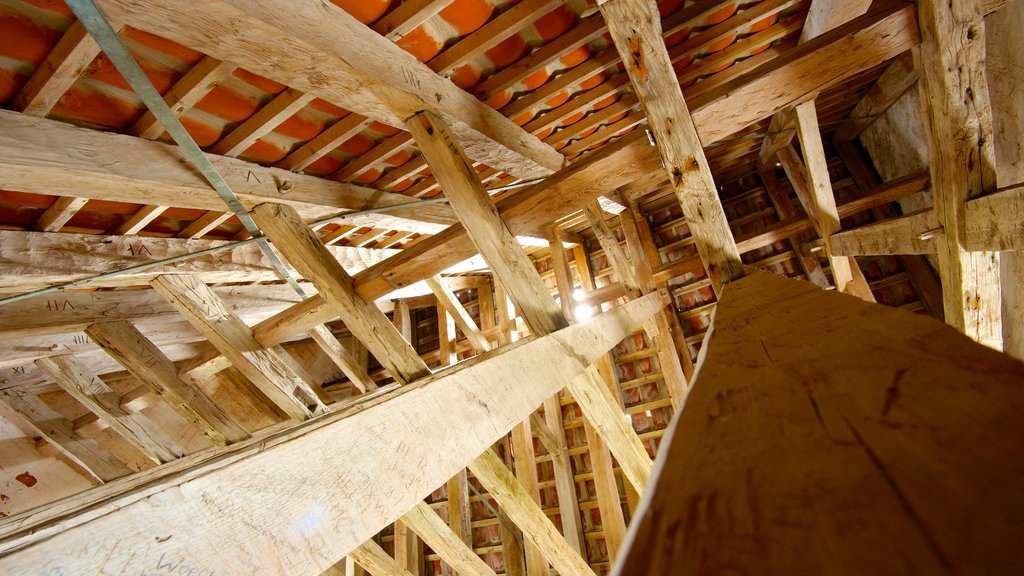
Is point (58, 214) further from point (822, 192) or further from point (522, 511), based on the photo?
point (822, 192)

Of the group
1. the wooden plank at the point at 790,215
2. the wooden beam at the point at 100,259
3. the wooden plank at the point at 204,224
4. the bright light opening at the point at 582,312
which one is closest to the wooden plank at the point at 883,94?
the wooden plank at the point at 790,215

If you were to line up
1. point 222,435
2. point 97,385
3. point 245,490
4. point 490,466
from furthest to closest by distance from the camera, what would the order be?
point 97,385, point 222,435, point 490,466, point 245,490

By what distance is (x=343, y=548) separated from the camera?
0.75 meters

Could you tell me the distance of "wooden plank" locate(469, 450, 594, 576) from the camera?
6.91 ft

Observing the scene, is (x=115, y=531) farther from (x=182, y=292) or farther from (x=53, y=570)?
(x=182, y=292)

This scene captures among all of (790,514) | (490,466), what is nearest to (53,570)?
(790,514)

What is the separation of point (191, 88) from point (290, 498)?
6.03ft

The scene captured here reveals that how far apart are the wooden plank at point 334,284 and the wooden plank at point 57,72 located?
0.85 metres

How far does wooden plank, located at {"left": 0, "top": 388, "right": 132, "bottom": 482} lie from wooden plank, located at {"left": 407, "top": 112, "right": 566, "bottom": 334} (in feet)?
14.9

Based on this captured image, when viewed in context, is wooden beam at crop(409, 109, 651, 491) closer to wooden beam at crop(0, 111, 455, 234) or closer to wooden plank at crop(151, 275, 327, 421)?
wooden beam at crop(0, 111, 455, 234)

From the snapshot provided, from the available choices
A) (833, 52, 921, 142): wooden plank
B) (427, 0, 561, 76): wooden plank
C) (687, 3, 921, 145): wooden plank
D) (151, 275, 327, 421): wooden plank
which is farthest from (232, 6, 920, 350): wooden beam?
(833, 52, 921, 142): wooden plank

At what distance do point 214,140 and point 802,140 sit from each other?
3360mm

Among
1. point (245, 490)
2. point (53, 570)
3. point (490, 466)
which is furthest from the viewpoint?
point (490, 466)

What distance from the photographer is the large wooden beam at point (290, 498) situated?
53cm
